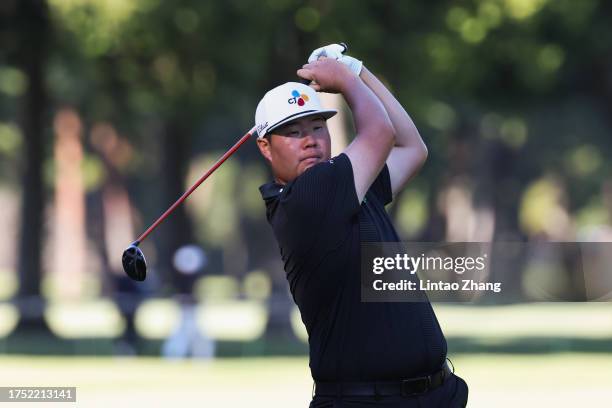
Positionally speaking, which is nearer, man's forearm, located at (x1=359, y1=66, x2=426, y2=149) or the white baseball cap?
the white baseball cap

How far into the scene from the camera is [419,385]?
550 cm

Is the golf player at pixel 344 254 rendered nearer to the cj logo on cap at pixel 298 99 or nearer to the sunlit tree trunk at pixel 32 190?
the cj logo on cap at pixel 298 99

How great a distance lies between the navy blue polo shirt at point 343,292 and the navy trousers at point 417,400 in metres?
0.08

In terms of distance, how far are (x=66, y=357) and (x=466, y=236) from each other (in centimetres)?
3317

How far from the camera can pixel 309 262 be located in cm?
551

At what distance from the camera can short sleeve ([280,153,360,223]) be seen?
5.38m

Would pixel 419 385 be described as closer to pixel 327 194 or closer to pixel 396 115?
pixel 327 194

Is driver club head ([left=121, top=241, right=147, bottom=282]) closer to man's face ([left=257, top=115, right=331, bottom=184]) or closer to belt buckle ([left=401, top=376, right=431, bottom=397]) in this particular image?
man's face ([left=257, top=115, right=331, bottom=184])

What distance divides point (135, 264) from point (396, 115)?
1.34 m

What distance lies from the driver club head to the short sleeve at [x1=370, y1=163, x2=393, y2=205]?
3.70ft

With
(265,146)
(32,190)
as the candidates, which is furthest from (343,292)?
(32,190)

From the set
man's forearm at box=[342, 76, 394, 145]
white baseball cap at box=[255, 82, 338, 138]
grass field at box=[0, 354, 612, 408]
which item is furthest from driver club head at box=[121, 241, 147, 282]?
grass field at box=[0, 354, 612, 408]

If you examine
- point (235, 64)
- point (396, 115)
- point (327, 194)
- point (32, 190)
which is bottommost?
point (327, 194)

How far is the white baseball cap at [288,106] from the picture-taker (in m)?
5.65
